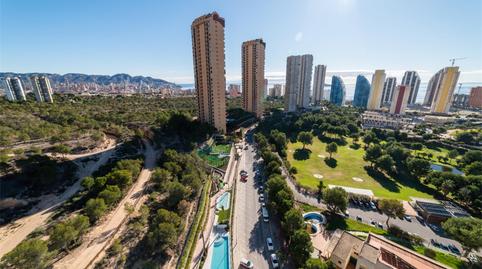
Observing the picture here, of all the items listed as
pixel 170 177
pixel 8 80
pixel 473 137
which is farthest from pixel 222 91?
pixel 8 80

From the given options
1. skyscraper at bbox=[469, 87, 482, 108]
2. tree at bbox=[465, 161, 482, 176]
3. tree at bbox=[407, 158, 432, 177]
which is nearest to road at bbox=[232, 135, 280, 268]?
tree at bbox=[407, 158, 432, 177]

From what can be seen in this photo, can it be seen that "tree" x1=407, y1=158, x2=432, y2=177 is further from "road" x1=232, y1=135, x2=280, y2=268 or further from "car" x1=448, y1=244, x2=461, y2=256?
"road" x1=232, y1=135, x2=280, y2=268

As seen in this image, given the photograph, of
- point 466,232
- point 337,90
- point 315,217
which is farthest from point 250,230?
point 337,90

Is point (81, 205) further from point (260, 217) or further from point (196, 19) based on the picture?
point (196, 19)

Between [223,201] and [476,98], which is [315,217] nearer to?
[223,201]

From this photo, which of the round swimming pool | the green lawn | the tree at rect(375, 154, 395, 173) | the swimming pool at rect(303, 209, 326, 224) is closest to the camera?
→ the round swimming pool
